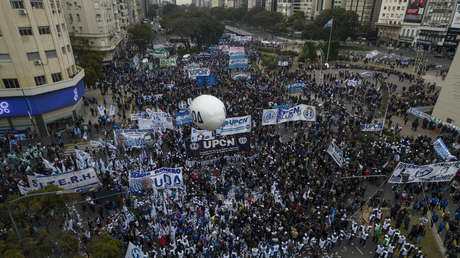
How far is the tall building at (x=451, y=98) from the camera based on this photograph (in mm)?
27016

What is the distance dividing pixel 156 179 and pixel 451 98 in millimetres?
30124

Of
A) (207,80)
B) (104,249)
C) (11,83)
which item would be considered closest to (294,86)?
(207,80)

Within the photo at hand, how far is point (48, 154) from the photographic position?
21.7 meters

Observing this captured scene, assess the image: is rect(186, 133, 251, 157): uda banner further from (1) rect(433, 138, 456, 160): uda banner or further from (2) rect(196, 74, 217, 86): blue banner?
(2) rect(196, 74, 217, 86): blue banner

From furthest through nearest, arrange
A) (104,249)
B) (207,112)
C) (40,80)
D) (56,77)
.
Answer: (56,77) < (40,80) < (207,112) < (104,249)

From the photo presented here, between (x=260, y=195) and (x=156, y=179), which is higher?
(x=156, y=179)

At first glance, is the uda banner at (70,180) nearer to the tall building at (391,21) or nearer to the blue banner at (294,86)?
the blue banner at (294,86)

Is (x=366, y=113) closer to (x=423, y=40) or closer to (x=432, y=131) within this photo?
(x=432, y=131)

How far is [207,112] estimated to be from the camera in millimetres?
14234

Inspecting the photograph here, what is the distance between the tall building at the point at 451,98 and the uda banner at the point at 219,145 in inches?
923

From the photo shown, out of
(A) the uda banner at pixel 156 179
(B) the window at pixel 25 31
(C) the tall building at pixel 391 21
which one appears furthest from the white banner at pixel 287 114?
(C) the tall building at pixel 391 21

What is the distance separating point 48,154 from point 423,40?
8417cm

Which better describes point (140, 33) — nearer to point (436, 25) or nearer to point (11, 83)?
point (11, 83)

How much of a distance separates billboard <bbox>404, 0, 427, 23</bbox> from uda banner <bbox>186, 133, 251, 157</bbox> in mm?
78549
